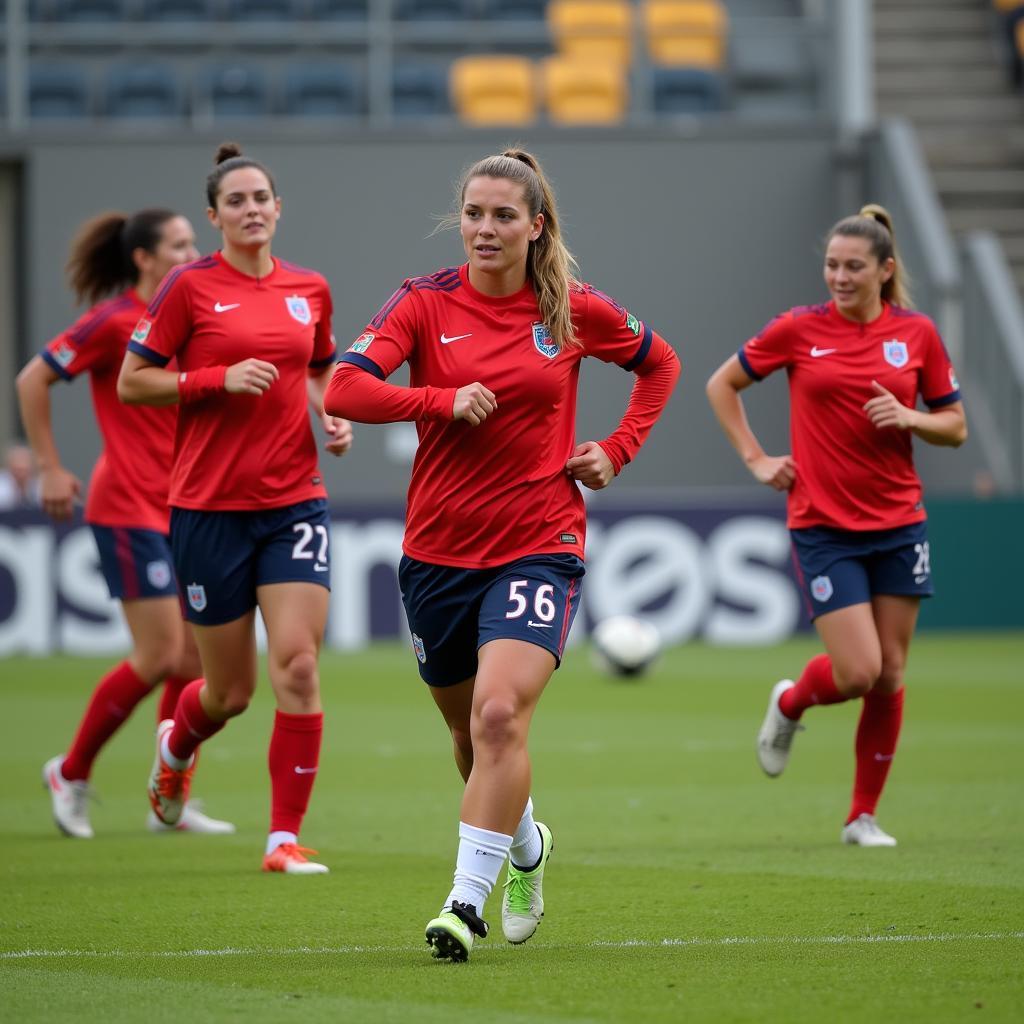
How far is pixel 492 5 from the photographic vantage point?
79.0ft

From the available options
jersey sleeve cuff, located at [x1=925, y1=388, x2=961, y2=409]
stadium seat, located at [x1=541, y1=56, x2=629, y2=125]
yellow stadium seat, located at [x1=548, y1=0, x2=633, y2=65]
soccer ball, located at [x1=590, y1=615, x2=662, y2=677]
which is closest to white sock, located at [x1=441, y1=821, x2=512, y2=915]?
jersey sleeve cuff, located at [x1=925, y1=388, x2=961, y2=409]

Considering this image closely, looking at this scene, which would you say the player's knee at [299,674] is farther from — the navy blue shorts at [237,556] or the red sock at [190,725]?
the red sock at [190,725]

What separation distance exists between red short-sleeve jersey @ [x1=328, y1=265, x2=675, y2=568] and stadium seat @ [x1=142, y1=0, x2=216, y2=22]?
1861 cm

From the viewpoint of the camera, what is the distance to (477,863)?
16.9ft

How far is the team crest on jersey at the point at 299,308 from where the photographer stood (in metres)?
7.32

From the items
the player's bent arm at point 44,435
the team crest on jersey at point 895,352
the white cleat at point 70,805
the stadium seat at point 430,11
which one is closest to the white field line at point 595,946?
the white cleat at point 70,805

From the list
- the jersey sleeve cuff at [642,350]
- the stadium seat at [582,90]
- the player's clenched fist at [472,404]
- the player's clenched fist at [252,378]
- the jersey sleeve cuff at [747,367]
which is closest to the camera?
the player's clenched fist at [472,404]

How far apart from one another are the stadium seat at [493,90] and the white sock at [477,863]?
60.7ft

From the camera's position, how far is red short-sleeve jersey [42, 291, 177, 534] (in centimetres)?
830

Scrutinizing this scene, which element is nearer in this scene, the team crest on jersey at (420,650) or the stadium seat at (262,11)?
the team crest on jersey at (420,650)

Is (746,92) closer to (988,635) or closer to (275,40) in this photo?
(275,40)

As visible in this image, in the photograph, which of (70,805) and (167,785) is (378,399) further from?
(70,805)

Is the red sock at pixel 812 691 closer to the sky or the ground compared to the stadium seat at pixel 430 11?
closer to the ground

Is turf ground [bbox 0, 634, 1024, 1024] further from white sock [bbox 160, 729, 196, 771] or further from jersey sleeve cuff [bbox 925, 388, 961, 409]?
jersey sleeve cuff [bbox 925, 388, 961, 409]
